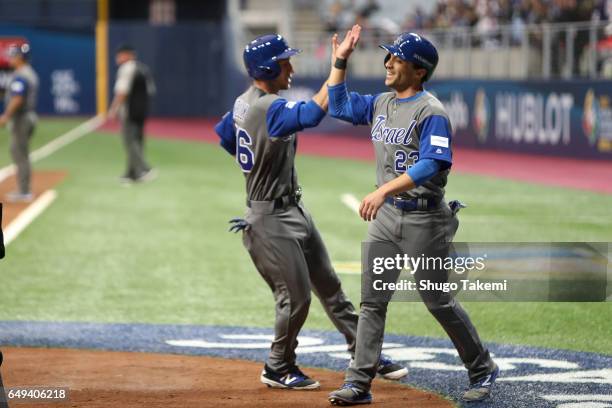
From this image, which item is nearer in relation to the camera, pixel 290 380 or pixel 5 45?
pixel 290 380

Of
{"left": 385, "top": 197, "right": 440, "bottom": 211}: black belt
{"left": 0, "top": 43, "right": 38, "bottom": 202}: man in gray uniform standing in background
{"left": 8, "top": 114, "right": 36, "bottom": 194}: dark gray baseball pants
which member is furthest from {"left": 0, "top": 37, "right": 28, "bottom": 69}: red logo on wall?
{"left": 385, "top": 197, "right": 440, "bottom": 211}: black belt

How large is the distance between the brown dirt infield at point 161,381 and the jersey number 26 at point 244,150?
1.29 metres

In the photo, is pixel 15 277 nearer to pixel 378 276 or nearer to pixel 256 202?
pixel 256 202

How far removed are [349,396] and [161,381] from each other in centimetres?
128

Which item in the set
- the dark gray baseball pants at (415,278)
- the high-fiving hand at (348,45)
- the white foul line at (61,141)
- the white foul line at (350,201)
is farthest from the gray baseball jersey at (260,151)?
the white foul line at (61,141)

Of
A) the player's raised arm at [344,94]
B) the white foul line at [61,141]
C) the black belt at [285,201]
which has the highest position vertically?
the player's raised arm at [344,94]

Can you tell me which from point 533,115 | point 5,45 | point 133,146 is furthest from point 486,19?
point 5,45

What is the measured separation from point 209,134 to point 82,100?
7.91 m

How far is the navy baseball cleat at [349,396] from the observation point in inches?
247

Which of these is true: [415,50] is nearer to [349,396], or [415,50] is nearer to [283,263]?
[283,263]

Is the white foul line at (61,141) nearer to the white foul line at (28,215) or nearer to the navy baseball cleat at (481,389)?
the white foul line at (28,215)

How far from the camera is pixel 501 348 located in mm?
7934

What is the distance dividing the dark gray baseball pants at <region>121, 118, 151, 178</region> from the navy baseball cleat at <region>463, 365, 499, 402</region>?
13584mm

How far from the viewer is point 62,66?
38500 millimetres
